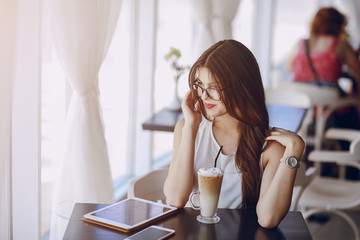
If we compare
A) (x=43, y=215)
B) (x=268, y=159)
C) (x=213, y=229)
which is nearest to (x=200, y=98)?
(x=268, y=159)

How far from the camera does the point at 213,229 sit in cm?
158

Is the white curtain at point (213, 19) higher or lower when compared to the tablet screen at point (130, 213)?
higher

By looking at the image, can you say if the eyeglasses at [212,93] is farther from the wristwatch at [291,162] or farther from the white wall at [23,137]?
the white wall at [23,137]

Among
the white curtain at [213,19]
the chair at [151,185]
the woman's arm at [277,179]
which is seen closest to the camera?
the woman's arm at [277,179]

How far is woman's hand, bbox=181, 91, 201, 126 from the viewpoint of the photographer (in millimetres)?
1846

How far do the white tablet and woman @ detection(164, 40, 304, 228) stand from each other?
0.10 m

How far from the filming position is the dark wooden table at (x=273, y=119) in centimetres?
304

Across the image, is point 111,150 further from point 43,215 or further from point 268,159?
point 268,159

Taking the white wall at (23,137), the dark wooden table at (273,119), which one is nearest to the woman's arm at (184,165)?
the white wall at (23,137)

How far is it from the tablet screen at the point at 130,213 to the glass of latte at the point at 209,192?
13 centimetres

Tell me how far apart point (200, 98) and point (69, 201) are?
35.2 inches

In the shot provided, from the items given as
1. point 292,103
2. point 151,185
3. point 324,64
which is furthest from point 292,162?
point 324,64

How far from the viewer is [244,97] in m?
1.75

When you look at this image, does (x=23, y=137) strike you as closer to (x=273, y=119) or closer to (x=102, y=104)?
(x=102, y=104)
